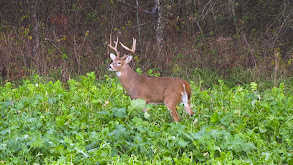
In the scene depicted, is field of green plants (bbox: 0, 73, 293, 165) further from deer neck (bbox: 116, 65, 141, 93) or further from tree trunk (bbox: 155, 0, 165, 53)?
tree trunk (bbox: 155, 0, 165, 53)

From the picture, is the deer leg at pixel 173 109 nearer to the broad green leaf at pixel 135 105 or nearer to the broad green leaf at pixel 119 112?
the broad green leaf at pixel 135 105

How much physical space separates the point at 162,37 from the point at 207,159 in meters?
7.51

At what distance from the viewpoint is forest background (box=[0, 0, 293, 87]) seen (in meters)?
11.1

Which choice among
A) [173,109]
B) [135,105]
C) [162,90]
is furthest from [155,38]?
[135,105]

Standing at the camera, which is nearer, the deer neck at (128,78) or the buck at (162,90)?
the buck at (162,90)

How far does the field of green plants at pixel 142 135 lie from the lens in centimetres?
466

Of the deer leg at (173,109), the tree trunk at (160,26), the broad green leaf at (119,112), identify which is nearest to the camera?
the broad green leaf at (119,112)

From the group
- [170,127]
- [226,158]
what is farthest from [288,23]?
[226,158]

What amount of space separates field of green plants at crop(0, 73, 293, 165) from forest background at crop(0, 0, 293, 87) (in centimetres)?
382

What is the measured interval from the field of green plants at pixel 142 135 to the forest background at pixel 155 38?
3820 mm

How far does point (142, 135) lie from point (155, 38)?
7813mm

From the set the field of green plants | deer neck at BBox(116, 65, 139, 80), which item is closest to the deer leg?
the field of green plants

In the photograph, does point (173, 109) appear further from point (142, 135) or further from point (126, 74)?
point (142, 135)

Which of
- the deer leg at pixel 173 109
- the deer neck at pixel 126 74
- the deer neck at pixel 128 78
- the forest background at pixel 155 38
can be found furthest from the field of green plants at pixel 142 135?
the forest background at pixel 155 38
